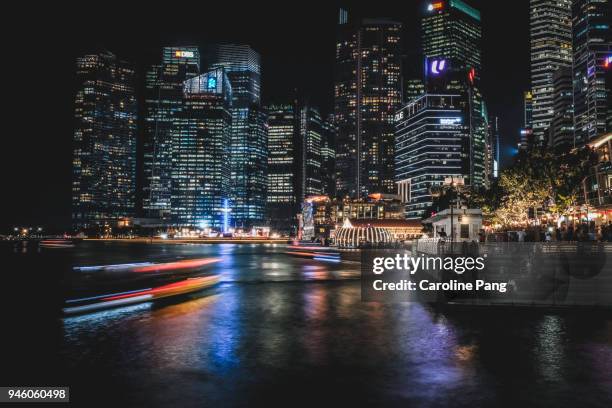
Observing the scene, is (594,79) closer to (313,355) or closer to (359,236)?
(359,236)

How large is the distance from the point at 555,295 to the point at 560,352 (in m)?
7.07

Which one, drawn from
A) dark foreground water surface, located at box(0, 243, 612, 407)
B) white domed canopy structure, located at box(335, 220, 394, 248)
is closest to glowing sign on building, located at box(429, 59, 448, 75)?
white domed canopy structure, located at box(335, 220, 394, 248)

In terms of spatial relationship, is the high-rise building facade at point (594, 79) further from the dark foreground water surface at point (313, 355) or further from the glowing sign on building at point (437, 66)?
the dark foreground water surface at point (313, 355)

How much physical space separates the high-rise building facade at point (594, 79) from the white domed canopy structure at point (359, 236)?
11246 cm

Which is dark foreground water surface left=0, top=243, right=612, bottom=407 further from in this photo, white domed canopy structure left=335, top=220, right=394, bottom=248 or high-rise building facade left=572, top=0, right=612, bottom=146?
high-rise building facade left=572, top=0, right=612, bottom=146

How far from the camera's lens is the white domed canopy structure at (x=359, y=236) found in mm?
90438

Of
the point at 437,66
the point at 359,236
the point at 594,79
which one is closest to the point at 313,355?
the point at 359,236

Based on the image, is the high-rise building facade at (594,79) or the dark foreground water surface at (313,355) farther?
the high-rise building facade at (594,79)

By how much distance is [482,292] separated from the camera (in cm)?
1714

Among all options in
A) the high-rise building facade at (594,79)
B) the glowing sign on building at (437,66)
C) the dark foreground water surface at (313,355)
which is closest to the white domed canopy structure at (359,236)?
the dark foreground water surface at (313,355)

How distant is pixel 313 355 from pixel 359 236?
8367 centimetres

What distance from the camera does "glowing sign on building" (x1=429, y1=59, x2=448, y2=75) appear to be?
7697 inches

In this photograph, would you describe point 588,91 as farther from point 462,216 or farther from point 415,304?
point 415,304

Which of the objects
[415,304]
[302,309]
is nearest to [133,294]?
[302,309]
